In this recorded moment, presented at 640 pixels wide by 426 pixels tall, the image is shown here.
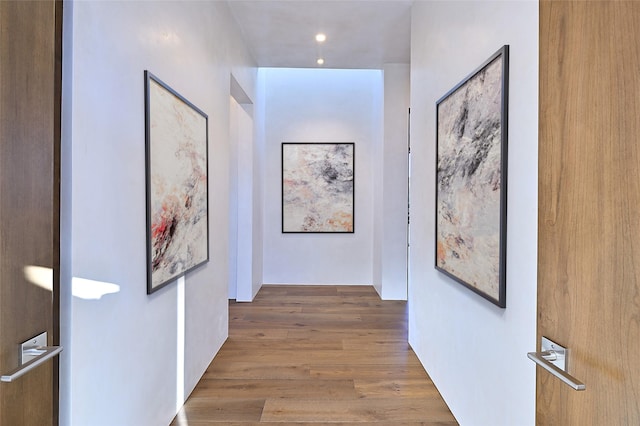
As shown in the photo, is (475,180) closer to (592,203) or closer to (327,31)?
(592,203)

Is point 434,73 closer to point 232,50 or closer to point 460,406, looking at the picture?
point 232,50

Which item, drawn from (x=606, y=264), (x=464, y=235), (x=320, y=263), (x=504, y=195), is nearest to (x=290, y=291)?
(x=320, y=263)

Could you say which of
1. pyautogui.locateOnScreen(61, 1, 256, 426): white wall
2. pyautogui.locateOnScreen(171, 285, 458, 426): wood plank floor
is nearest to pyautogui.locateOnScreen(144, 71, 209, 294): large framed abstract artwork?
pyautogui.locateOnScreen(61, 1, 256, 426): white wall

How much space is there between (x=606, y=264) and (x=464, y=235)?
4.01 feet

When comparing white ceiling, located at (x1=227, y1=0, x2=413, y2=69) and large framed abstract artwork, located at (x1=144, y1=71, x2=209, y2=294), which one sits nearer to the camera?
large framed abstract artwork, located at (x1=144, y1=71, x2=209, y2=294)

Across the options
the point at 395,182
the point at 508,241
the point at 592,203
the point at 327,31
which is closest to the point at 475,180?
the point at 508,241

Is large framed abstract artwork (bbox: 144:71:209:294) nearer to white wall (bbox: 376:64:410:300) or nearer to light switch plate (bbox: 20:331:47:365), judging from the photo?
light switch plate (bbox: 20:331:47:365)

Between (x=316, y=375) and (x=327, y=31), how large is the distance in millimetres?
3136

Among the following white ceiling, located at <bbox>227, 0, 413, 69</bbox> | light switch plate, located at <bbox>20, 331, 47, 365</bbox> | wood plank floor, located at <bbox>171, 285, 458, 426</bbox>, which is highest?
white ceiling, located at <bbox>227, 0, 413, 69</bbox>

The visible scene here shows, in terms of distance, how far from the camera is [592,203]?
71cm

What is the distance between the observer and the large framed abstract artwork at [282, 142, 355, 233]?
17.4 feet

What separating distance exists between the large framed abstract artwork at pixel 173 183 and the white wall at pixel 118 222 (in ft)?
0.21

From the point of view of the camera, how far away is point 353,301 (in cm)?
455

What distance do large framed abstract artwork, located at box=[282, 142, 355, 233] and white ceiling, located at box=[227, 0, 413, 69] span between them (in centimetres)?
127
